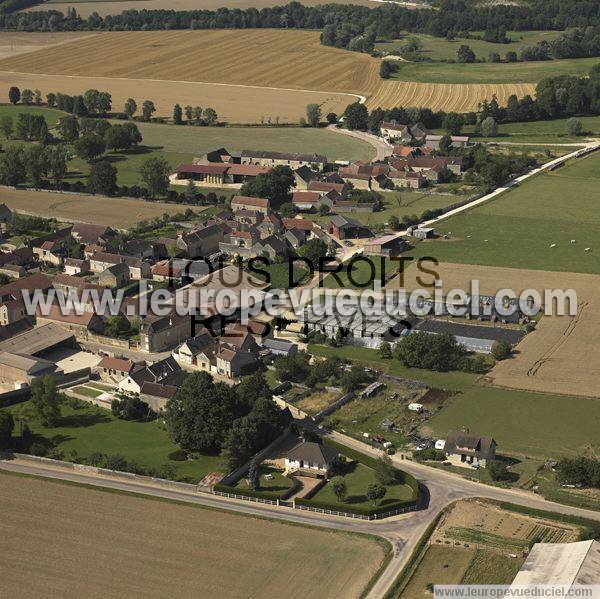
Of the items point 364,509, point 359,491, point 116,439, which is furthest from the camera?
point 116,439

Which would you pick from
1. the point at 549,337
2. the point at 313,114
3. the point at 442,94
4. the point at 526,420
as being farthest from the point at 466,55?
the point at 526,420

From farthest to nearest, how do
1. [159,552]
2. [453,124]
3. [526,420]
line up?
[453,124], [526,420], [159,552]

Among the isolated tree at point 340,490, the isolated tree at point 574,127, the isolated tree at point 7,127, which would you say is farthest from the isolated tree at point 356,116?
the isolated tree at point 340,490

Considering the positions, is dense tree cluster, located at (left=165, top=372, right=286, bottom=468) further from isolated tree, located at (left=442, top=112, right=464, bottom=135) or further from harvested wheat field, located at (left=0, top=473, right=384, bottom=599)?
isolated tree, located at (left=442, top=112, right=464, bottom=135)

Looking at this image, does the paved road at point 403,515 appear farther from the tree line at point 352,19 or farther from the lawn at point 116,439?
the tree line at point 352,19

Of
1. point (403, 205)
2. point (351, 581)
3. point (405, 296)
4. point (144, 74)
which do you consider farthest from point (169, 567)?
point (144, 74)

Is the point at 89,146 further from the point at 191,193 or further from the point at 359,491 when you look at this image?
the point at 359,491

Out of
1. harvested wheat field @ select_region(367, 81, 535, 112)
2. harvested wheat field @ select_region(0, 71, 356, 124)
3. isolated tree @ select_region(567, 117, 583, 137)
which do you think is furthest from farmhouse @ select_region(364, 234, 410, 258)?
harvested wheat field @ select_region(367, 81, 535, 112)
